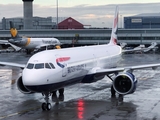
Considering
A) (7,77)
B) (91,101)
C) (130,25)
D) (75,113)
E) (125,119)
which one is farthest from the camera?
(130,25)

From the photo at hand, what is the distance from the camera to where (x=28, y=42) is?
70.1 m

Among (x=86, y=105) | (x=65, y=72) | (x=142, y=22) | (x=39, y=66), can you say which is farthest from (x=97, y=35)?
(x=142, y=22)

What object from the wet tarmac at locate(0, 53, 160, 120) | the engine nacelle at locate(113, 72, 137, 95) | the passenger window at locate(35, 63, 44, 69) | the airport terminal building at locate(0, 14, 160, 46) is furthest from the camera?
the airport terminal building at locate(0, 14, 160, 46)

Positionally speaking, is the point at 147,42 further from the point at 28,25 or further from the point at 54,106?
the point at 54,106

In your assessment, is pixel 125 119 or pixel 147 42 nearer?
pixel 125 119

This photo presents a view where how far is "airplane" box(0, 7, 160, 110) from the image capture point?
15.6 m

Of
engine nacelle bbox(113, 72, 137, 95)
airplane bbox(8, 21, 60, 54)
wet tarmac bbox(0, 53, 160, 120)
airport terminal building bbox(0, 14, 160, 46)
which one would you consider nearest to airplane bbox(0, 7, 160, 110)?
engine nacelle bbox(113, 72, 137, 95)

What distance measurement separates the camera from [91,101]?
19.0 m

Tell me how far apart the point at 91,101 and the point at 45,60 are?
4389 millimetres

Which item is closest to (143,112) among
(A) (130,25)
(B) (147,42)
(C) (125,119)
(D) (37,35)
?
(C) (125,119)

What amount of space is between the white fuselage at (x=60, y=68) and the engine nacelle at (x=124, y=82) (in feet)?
7.00

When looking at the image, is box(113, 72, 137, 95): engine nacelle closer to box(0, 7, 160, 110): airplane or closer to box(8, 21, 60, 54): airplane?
box(0, 7, 160, 110): airplane

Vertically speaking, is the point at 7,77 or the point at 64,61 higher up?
the point at 64,61

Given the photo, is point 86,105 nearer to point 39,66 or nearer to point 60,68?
point 60,68
